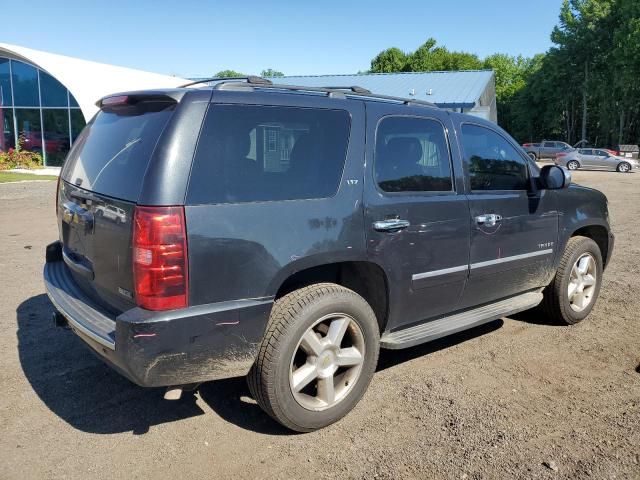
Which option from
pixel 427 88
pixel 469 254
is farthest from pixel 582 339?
pixel 427 88

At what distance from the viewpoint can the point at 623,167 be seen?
32.8 meters

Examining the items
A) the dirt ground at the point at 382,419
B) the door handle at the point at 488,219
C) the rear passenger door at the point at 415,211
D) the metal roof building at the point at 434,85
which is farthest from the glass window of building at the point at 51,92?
the door handle at the point at 488,219

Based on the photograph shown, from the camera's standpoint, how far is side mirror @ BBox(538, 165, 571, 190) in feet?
15.0

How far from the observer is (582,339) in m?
4.88

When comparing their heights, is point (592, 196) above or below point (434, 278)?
above

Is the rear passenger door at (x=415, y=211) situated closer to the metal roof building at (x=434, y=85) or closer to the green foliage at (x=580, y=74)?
the metal roof building at (x=434, y=85)

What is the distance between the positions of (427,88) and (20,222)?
25288mm

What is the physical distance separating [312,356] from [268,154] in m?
1.19

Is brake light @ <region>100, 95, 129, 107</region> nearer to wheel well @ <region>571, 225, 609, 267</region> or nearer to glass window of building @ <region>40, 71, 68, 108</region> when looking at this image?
wheel well @ <region>571, 225, 609, 267</region>

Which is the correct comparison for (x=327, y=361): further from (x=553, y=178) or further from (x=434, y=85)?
(x=434, y=85)

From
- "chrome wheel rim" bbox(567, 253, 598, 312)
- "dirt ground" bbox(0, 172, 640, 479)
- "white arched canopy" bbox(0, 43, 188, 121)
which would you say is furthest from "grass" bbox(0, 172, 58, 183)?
"chrome wheel rim" bbox(567, 253, 598, 312)

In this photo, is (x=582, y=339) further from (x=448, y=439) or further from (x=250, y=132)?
(x=250, y=132)

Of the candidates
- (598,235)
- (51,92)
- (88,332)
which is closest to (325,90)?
(88,332)

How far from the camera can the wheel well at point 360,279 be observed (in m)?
3.40
